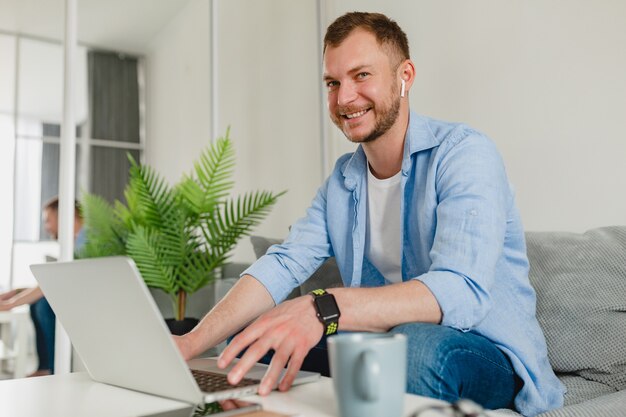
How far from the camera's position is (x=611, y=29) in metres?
2.04

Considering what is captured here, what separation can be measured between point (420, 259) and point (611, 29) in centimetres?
118

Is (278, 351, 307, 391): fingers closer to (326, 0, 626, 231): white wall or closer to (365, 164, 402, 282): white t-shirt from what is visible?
(365, 164, 402, 282): white t-shirt

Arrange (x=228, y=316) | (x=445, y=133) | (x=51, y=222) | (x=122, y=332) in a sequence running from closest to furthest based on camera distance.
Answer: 1. (x=122, y=332)
2. (x=228, y=316)
3. (x=445, y=133)
4. (x=51, y=222)

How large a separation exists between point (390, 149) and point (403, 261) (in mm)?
288

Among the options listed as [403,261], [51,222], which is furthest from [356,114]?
[51,222]

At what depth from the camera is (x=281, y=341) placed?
36.0 inches

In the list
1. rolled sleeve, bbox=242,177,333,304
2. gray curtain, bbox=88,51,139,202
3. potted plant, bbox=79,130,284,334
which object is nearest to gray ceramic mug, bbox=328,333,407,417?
rolled sleeve, bbox=242,177,333,304

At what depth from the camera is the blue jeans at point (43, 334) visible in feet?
8.36

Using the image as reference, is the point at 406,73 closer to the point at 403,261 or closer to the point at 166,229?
the point at 403,261

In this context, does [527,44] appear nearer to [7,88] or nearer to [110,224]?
[110,224]

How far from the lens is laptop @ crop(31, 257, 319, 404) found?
73 cm

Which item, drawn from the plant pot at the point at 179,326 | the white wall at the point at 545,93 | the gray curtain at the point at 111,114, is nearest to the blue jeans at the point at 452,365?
the white wall at the point at 545,93

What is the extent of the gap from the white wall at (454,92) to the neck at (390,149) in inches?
34.2

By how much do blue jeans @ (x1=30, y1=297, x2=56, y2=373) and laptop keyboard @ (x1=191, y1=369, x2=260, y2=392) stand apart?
1859mm
